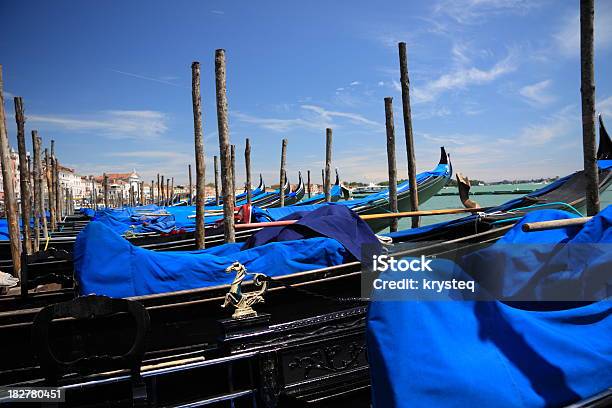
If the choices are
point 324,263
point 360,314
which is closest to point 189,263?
point 324,263

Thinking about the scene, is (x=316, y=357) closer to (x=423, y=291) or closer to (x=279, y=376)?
(x=279, y=376)

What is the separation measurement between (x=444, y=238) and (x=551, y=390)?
394 centimetres

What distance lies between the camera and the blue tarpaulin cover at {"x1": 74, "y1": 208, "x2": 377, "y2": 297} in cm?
314

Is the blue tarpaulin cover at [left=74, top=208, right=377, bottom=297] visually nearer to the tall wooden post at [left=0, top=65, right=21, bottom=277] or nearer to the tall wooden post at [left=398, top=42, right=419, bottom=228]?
the tall wooden post at [left=398, top=42, right=419, bottom=228]

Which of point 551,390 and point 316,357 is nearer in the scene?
point 551,390

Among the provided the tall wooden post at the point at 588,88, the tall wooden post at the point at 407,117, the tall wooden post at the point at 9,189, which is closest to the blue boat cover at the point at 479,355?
the tall wooden post at the point at 588,88

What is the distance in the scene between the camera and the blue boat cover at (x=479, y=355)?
4.99 feet

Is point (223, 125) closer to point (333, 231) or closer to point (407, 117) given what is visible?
point (333, 231)

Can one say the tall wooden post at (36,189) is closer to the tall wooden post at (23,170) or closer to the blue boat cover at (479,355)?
the tall wooden post at (23,170)

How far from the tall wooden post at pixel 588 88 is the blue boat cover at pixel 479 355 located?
120 inches

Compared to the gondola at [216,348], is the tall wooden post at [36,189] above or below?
above

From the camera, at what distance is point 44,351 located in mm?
1799

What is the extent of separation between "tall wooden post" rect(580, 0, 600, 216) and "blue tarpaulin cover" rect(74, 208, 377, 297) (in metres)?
2.38

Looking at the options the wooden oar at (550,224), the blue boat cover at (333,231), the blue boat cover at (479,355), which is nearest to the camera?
the blue boat cover at (479,355)
